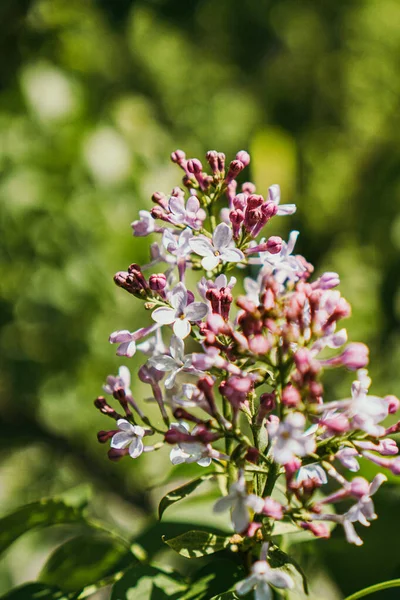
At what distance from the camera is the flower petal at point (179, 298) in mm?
699

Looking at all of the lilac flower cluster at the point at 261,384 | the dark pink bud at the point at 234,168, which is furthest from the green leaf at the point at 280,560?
the dark pink bud at the point at 234,168

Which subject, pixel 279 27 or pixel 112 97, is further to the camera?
pixel 279 27

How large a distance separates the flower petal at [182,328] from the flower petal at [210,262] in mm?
62

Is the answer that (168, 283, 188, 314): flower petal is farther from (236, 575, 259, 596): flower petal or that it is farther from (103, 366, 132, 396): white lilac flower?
(236, 575, 259, 596): flower petal

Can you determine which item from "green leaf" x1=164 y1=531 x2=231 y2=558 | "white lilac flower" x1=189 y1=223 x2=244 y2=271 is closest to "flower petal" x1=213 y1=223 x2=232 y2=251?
"white lilac flower" x1=189 y1=223 x2=244 y2=271

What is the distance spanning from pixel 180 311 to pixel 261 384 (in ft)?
0.39

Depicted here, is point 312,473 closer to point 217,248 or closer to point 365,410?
point 365,410

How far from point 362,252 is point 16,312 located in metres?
1.57

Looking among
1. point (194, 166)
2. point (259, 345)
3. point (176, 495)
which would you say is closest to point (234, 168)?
point (194, 166)

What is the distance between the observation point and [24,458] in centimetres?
270

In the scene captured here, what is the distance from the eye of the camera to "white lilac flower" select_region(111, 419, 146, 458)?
27.9 inches

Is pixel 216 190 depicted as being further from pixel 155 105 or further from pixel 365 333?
pixel 155 105

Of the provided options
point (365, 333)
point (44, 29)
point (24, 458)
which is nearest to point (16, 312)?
point (24, 458)

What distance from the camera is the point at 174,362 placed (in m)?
0.71
